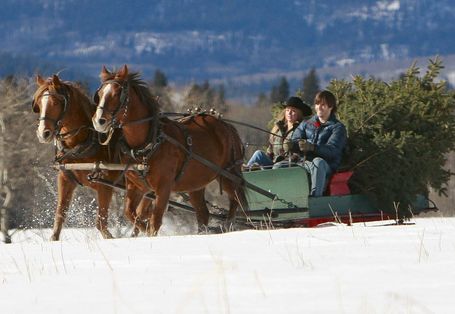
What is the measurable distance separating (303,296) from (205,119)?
8296 mm

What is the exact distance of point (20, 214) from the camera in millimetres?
62938

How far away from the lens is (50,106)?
13.3m

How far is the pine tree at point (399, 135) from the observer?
582 inches

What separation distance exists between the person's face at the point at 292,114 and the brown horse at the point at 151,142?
3.67 ft

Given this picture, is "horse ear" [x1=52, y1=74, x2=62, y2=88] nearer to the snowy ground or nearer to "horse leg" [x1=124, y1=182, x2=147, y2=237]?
"horse leg" [x1=124, y1=182, x2=147, y2=237]

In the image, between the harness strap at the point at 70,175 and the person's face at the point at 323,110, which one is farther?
the person's face at the point at 323,110

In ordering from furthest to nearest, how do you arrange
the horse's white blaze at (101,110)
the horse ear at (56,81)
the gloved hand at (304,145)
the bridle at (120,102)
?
the gloved hand at (304,145)
the horse ear at (56,81)
the bridle at (120,102)
the horse's white blaze at (101,110)

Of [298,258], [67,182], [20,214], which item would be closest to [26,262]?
[298,258]

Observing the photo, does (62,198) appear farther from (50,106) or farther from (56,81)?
(56,81)

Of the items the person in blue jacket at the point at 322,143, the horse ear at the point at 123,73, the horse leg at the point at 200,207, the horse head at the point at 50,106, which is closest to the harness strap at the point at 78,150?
the horse head at the point at 50,106

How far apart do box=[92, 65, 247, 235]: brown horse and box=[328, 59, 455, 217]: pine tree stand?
1.73m

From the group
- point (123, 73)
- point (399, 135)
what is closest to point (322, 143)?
point (399, 135)

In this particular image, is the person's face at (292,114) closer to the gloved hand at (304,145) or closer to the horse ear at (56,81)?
the gloved hand at (304,145)

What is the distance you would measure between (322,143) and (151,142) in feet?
7.53
